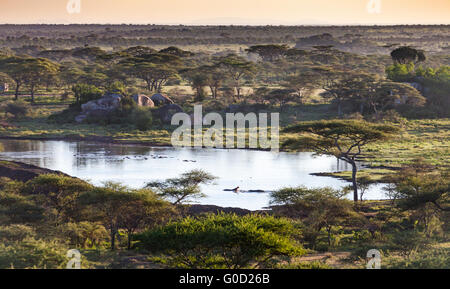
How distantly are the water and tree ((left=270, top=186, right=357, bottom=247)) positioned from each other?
6.48 feet

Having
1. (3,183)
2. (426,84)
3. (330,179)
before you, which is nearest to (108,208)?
(3,183)

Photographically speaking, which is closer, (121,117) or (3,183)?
(3,183)

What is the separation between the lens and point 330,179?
2133 cm

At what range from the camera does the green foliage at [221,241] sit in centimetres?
946

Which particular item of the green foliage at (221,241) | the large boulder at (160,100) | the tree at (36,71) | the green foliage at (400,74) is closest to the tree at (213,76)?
the large boulder at (160,100)

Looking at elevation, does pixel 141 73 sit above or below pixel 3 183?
above

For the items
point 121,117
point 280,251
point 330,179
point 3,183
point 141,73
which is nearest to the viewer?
point 280,251

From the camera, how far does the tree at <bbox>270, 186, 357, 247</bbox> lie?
14.4 meters

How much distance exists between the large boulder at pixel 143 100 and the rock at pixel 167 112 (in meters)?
1.37

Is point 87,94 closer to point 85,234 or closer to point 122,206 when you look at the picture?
point 122,206

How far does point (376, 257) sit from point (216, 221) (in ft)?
9.61

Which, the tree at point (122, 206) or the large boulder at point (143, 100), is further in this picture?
the large boulder at point (143, 100)

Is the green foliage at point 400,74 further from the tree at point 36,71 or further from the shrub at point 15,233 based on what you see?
the shrub at point 15,233
